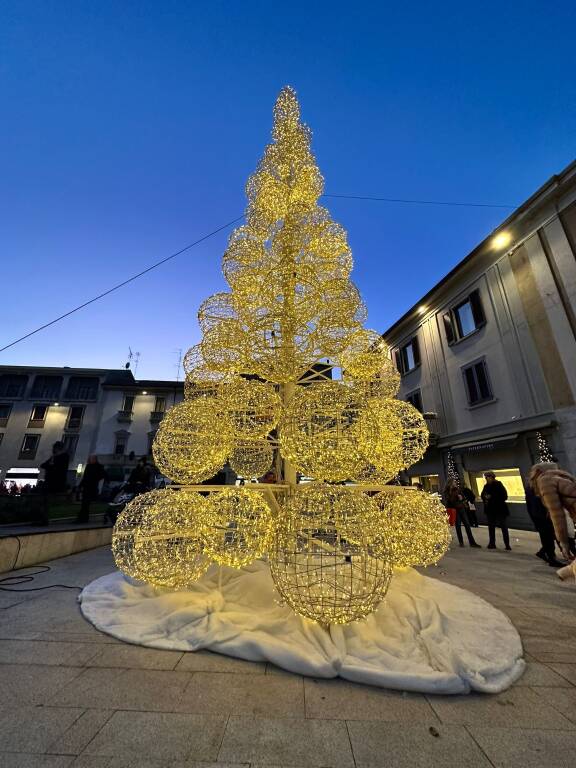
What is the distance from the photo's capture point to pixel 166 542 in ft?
8.23

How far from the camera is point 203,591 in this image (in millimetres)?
2686

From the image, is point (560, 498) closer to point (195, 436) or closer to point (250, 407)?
point (250, 407)

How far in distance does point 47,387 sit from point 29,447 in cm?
496

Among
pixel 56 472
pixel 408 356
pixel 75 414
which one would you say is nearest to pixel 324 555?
pixel 56 472

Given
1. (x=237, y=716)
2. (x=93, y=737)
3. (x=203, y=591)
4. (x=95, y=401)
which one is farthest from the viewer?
(x=95, y=401)

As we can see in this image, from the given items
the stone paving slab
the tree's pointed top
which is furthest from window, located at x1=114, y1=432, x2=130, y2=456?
the stone paving slab

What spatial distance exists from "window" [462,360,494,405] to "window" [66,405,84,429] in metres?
26.8

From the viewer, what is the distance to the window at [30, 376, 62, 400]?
83.1 feet

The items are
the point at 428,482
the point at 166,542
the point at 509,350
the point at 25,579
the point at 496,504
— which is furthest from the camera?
the point at 428,482

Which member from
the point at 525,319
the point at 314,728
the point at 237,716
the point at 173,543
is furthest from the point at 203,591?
the point at 525,319

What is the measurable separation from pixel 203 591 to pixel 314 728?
1.70 meters

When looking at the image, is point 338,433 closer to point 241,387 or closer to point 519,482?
point 241,387

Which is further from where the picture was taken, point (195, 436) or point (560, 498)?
point (560, 498)

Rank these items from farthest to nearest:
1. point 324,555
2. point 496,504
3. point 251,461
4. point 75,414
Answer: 1. point 75,414
2. point 496,504
3. point 251,461
4. point 324,555
